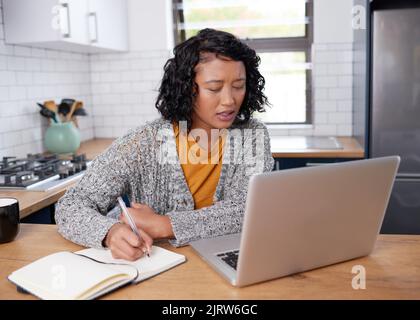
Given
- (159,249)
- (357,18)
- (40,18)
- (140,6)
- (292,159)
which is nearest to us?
(159,249)

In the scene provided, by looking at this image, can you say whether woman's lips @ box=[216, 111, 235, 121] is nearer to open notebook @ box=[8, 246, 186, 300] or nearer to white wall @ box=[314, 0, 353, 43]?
open notebook @ box=[8, 246, 186, 300]

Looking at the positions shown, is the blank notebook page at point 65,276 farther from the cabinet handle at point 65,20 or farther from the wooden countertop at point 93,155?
the cabinet handle at point 65,20

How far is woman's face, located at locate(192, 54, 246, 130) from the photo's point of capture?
1491 mm

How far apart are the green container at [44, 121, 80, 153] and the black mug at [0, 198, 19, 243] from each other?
5.32 feet

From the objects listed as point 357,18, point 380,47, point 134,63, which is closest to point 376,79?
point 380,47

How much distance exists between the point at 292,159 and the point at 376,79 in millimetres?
655

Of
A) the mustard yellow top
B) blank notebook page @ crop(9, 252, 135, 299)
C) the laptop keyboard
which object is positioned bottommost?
the laptop keyboard

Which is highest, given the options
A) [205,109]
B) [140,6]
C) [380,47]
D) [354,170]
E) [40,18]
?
[140,6]

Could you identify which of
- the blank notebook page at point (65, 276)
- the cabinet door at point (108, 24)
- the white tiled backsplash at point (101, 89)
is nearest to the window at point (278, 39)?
the white tiled backsplash at point (101, 89)

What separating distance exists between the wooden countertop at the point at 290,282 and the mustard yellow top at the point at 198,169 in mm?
448

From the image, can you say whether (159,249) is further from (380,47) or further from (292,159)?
(380,47)

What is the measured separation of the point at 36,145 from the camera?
2.94 meters

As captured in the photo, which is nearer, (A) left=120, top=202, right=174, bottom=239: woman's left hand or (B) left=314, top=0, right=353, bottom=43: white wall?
(A) left=120, top=202, right=174, bottom=239: woman's left hand

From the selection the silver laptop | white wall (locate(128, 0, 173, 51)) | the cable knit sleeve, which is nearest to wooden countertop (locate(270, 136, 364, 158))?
white wall (locate(128, 0, 173, 51))
